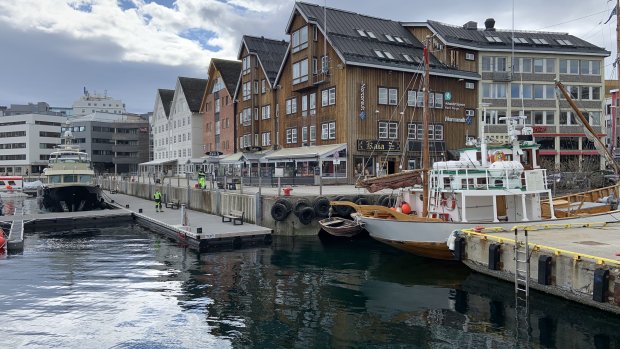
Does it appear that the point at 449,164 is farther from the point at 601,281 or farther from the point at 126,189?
the point at 126,189

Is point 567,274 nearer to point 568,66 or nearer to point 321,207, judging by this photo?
point 321,207

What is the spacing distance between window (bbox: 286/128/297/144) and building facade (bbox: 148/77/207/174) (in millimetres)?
26410

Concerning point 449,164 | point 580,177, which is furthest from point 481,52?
point 449,164

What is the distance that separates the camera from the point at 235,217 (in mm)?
28562

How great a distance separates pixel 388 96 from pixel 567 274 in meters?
31.4

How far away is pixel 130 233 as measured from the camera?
30.4 metres

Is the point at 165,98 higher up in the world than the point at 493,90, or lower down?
higher up

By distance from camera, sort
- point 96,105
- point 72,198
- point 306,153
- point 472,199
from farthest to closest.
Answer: point 96,105
point 306,153
point 72,198
point 472,199

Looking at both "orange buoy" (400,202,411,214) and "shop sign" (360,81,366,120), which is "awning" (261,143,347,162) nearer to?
"shop sign" (360,81,366,120)

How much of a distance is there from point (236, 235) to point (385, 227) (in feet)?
26.0

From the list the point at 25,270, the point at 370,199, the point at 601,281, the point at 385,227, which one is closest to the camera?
the point at 601,281

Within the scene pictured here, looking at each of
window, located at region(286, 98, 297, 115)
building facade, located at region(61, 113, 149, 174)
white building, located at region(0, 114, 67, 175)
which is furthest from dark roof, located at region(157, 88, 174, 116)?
window, located at region(286, 98, 297, 115)

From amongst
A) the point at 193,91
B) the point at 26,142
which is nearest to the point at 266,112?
the point at 193,91

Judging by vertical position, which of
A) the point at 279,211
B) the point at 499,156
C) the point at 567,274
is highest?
the point at 499,156
